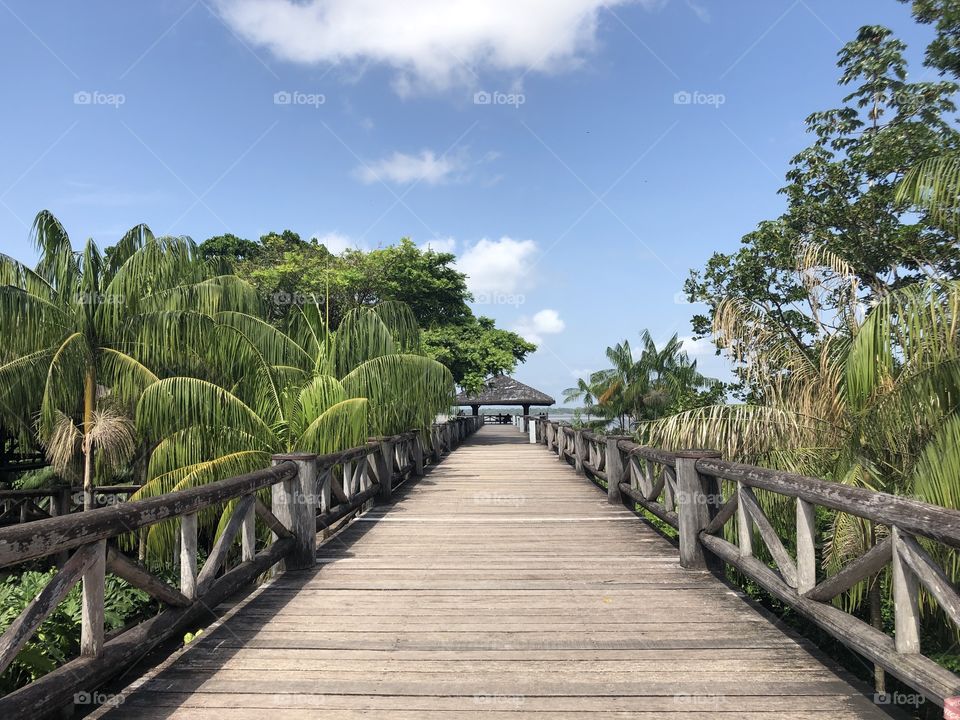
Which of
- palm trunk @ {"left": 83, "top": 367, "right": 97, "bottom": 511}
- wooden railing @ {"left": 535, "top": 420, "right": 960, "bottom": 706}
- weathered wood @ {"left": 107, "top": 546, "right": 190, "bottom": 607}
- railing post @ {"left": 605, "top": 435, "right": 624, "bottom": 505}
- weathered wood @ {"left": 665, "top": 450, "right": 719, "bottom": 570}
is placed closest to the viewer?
wooden railing @ {"left": 535, "top": 420, "right": 960, "bottom": 706}

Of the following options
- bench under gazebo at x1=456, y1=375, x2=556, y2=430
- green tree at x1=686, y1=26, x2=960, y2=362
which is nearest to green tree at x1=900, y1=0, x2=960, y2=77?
green tree at x1=686, y1=26, x2=960, y2=362

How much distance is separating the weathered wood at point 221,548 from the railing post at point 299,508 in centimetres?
79

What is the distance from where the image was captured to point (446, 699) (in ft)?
9.99

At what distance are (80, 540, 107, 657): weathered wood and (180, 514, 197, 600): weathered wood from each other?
0.79 meters

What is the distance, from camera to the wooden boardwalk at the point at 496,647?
2.99m

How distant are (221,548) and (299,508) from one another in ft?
4.51

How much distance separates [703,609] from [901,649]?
1628 mm

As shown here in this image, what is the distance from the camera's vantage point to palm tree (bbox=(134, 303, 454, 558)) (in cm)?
759

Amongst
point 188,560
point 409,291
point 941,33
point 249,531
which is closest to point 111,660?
point 188,560

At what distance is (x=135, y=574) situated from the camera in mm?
3203

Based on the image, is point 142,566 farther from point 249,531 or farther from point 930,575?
point 930,575

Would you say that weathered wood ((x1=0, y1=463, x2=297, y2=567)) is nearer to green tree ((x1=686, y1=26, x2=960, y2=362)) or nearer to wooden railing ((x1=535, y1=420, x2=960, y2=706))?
wooden railing ((x1=535, y1=420, x2=960, y2=706))

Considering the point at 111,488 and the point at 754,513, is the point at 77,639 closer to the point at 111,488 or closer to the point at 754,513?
the point at 754,513

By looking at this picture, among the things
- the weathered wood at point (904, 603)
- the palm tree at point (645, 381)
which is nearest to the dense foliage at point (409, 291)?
the palm tree at point (645, 381)
